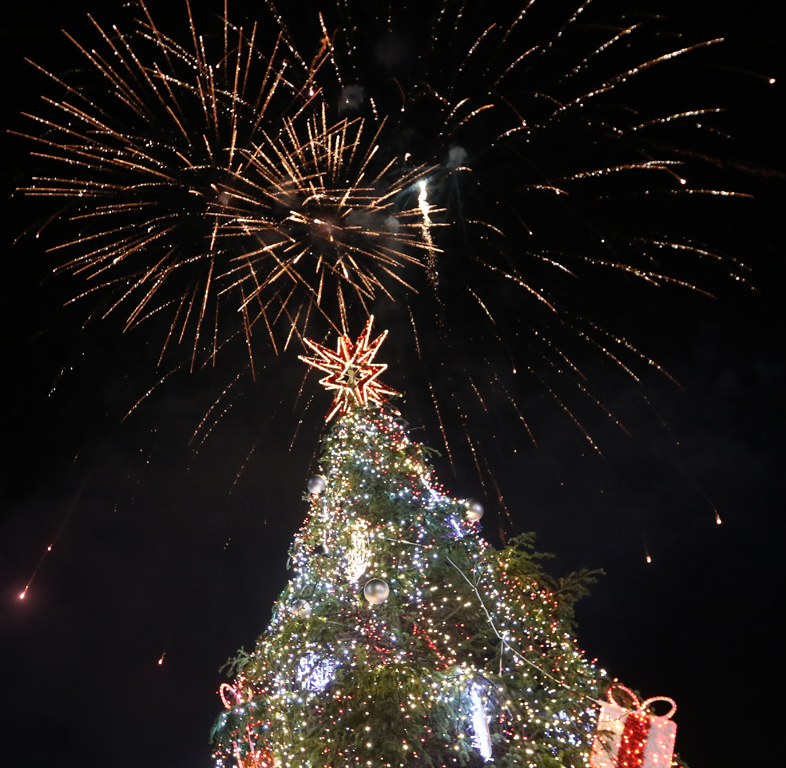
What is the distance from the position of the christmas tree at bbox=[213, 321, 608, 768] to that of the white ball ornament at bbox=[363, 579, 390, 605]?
1 cm

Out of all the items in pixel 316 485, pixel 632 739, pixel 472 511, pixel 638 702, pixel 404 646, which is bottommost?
pixel 632 739

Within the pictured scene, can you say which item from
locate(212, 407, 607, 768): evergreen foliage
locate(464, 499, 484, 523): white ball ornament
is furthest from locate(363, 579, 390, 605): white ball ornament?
→ locate(464, 499, 484, 523): white ball ornament

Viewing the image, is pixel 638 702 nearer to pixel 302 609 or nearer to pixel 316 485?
pixel 302 609

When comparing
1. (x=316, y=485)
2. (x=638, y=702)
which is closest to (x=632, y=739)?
(x=638, y=702)

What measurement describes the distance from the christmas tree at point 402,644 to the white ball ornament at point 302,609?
0.06ft

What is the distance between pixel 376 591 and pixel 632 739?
87.3 inches

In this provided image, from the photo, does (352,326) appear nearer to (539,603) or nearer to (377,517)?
(377,517)

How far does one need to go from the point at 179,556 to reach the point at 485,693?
6445 mm

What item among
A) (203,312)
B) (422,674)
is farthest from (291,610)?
(203,312)

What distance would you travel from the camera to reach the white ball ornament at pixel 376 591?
193 inches

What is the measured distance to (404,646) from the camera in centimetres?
495

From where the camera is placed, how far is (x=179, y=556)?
31.9 feet

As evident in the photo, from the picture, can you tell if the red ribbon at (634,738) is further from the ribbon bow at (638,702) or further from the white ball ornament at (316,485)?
the white ball ornament at (316,485)

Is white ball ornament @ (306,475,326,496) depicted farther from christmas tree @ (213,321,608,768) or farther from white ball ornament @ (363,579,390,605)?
→ white ball ornament @ (363,579,390,605)
